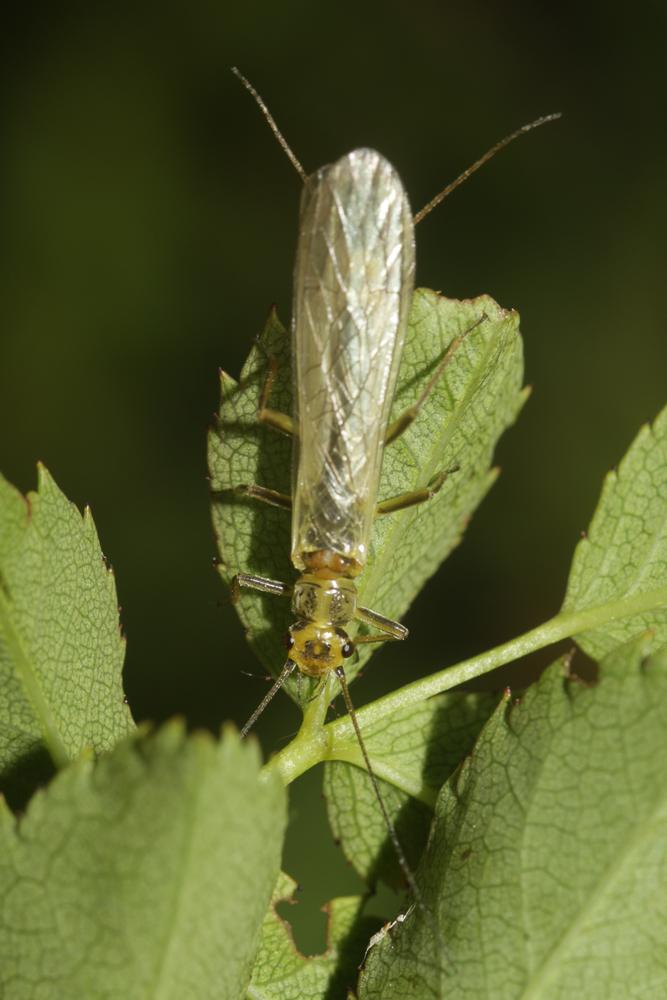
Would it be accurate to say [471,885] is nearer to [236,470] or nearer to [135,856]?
[135,856]

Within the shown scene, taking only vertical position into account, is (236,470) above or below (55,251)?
below

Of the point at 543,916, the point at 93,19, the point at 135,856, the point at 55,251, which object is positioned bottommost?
the point at 135,856

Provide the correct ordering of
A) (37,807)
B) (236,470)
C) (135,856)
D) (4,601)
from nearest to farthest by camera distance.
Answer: (135,856)
(37,807)
(4,601)
(236,470)

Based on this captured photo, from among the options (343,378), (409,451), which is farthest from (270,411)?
(343,378)

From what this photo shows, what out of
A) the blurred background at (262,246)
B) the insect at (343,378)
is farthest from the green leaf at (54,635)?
the blurred background at (262,246)

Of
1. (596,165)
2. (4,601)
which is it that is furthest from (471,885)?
(596,165)

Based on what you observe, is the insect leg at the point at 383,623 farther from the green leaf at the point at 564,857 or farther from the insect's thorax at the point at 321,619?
the green leaf at the point at 564,857

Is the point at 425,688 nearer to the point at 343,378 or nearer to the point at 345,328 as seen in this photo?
the point at 343,378
